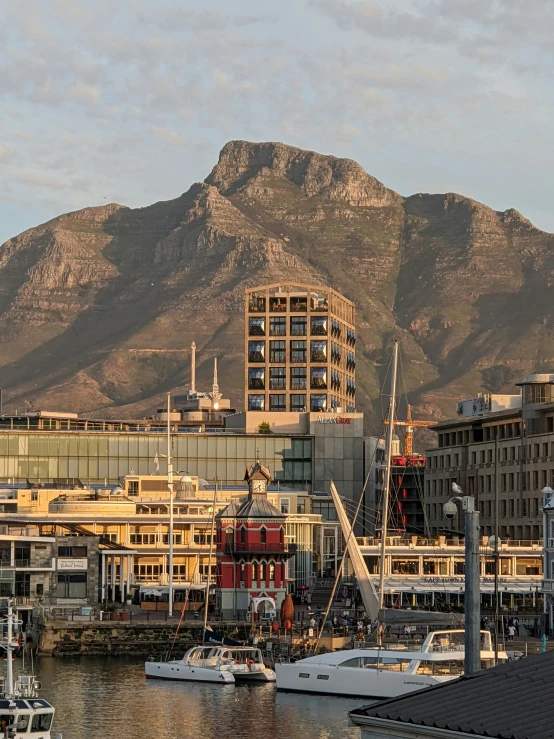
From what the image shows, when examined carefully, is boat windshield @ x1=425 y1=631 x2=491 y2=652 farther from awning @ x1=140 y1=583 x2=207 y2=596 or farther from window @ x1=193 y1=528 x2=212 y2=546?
window @ x1=193 y1=528 x2=212 y2=546

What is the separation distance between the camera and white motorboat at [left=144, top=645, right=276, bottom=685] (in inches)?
4665

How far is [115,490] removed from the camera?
19912 centimetres

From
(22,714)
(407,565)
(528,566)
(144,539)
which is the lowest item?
(22,714)

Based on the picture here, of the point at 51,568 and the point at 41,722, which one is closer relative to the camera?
the point at 41,722

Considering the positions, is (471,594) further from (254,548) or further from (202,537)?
(202,537)

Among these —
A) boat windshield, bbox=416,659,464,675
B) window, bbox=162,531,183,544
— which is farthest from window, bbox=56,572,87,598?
boat windshield, bbox=416,659,464,675

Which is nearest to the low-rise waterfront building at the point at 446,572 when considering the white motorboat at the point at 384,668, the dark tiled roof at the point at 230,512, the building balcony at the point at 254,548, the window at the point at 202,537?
the building balcony at the point at 254,548

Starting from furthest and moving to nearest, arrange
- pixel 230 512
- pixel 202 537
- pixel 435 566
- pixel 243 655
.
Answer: pixel 202 537
pixel 435 566
pixel 230 512
pixel 243 655

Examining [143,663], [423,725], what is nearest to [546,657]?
[423,725]

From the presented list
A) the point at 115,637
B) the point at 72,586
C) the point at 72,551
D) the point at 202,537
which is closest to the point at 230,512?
the point at 115,637

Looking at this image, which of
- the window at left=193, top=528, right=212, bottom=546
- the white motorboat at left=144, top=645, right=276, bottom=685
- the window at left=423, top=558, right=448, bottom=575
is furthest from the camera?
the window at left=193, top=528, right=212, bottom=546

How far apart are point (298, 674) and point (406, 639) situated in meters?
16.0

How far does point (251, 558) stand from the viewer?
14838 centimetres

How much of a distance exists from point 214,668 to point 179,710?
15.2 m
